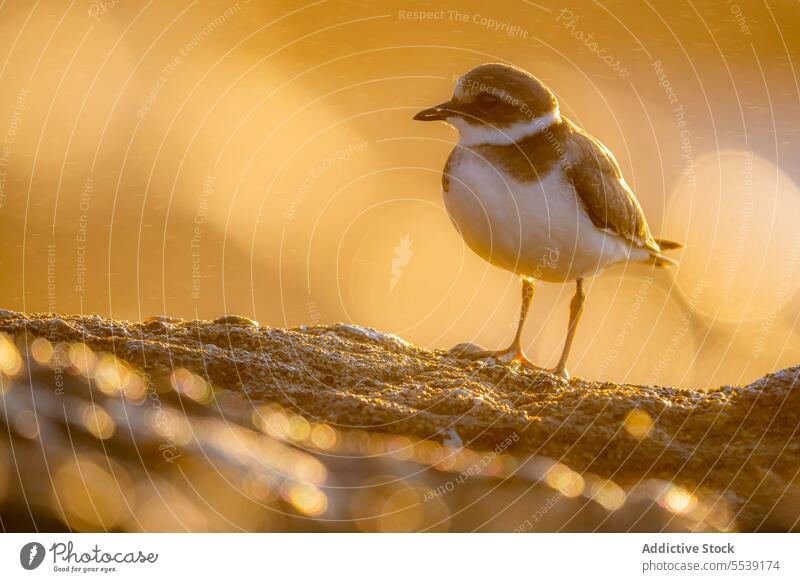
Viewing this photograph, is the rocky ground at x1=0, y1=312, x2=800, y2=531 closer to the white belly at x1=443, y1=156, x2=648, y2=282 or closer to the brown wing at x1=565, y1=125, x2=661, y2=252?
the white belly at x1=443, y1=156, x2=648, y2=282

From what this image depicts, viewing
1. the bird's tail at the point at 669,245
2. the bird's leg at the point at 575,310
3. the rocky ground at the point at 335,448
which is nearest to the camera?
the rocky ground at the point at 335,448

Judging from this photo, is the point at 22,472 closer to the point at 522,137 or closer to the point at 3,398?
the point at 3,398

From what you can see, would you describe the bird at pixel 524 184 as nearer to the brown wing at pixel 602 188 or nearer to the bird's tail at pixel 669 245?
the brown wing at pixel 602 188

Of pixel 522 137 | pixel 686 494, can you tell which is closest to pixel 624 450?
pixel 686 494
